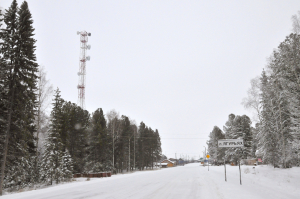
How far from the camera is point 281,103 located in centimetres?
3039

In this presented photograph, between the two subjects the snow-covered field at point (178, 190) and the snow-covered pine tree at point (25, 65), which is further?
the snow-covered pine tree at point (25, 65)

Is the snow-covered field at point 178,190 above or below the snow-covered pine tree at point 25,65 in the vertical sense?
below

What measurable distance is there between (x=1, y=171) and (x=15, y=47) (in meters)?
10.6

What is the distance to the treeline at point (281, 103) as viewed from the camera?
19.8 metres

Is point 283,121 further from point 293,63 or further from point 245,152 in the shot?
point 245,152

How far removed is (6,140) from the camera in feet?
58.2

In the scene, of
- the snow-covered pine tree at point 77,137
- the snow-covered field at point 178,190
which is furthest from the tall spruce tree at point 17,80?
the snow-covered pine tree at point 77,137

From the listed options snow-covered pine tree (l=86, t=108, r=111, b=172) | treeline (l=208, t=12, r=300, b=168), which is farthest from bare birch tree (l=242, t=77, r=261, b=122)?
snow-covered pine tree (l=86, t=108, r=111, b=172)

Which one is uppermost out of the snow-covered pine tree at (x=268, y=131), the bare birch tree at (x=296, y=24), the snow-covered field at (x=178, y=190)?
the bare birch tree at (x=296, y=24)

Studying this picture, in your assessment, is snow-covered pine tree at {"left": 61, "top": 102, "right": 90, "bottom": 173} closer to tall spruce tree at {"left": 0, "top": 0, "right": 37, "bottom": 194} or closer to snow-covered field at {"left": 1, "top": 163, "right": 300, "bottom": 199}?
tall spruce tree at {"left": 0, "top": 0, "right": 37, "bottom": 194}

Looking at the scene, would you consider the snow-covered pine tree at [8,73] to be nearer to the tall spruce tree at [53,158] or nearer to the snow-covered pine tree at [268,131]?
the tall spruce tree at [53,158]

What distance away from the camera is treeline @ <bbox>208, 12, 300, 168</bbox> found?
19.8 meters

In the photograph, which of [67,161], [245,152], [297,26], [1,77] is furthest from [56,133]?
[245,152]

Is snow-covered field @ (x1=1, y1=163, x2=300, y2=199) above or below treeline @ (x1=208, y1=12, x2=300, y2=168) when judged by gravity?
below
